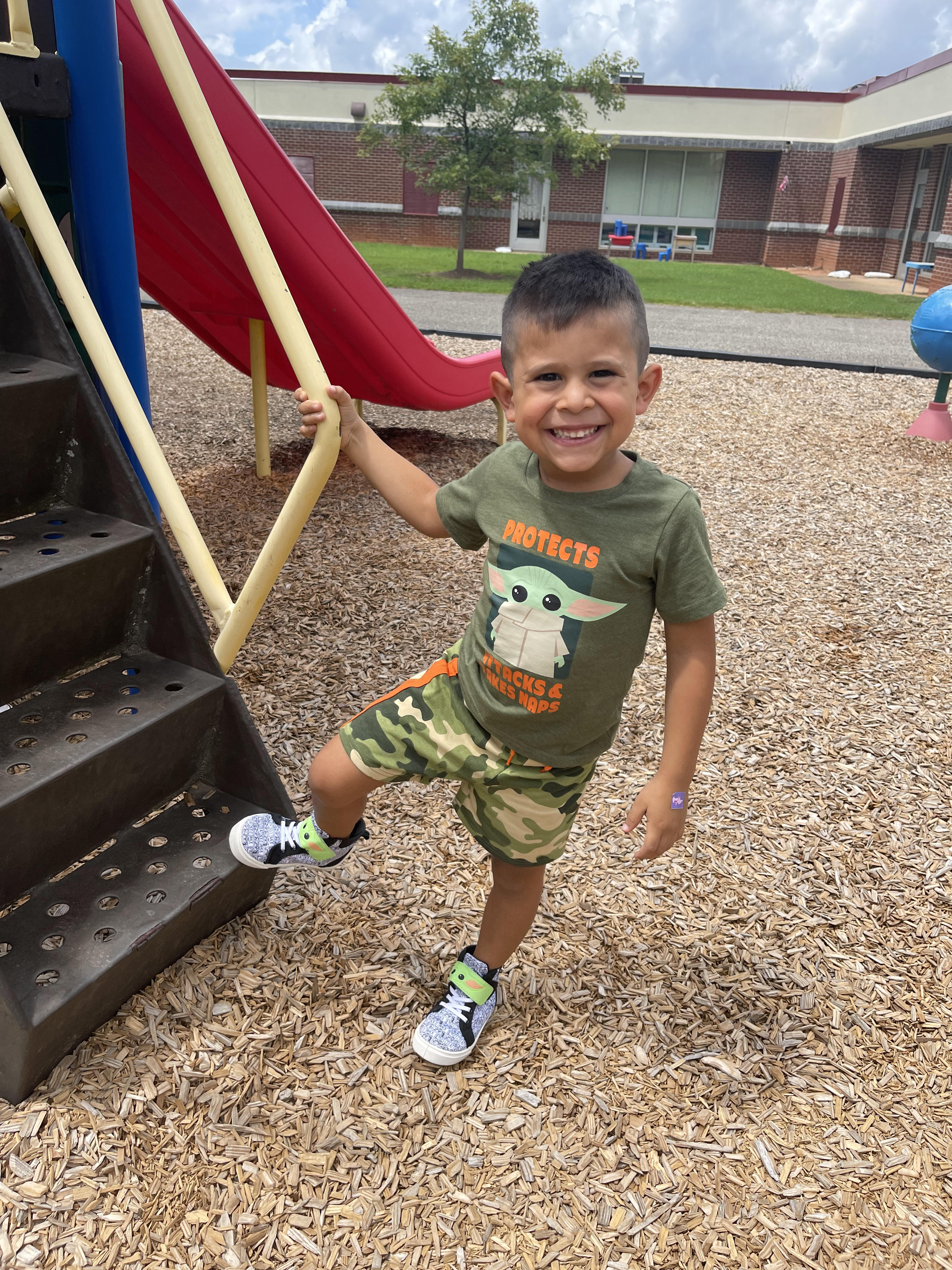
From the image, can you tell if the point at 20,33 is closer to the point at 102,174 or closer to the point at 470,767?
the point at 102,174

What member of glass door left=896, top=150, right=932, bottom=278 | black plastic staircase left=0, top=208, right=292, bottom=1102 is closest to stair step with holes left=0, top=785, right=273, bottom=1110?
black plastic staircase left=0, top=208, right=292, bottom=1102

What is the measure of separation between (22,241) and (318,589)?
1967mm

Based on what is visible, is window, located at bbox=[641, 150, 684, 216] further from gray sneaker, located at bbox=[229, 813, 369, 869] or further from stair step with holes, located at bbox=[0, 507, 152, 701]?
gray sneaker, located at bbox=[229, 813, 369, 869]

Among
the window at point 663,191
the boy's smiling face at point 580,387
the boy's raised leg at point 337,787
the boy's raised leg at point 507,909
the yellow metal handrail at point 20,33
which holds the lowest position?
the boy's raised leg at point 507,909

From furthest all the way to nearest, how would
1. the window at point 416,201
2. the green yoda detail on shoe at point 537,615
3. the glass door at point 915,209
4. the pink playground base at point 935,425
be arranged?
the window at point 416,201, the glass door at point 915,209, the pink playground base at point 935,425, the green yoda detail on shoe at point 537,615

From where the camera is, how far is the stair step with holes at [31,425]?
1.82m

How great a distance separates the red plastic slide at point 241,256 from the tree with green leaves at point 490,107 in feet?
50.1

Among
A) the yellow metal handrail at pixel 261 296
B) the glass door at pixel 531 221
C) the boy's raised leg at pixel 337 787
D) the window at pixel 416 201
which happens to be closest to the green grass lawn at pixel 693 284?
the window at pixel 416 201

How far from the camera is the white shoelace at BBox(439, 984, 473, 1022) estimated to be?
5.77ft

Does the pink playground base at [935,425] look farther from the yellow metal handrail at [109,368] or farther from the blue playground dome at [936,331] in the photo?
the yellow metal handrail at [109,368]

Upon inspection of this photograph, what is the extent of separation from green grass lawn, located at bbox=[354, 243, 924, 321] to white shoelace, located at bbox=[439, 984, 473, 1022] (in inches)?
572

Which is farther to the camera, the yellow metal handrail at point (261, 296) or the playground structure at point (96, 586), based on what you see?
the yellow metal handrail at point (261, 296)

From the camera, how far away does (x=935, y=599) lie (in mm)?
4043

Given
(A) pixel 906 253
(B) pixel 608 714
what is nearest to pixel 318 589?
(B) pixel 608 714
